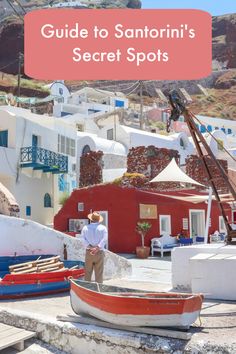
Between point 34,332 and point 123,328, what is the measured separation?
1.44 m

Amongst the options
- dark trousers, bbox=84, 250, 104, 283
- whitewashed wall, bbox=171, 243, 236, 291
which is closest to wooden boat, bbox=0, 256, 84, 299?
dark trousers, bbox=84, 250, 104, 283

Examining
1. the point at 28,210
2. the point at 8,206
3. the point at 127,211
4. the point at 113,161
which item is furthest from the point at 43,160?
the point at 8,206

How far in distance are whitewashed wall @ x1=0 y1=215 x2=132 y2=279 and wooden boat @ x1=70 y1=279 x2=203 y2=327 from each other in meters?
4.24

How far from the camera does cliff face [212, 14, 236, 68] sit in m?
108

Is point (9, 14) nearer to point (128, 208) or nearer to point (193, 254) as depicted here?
point (128, 208)

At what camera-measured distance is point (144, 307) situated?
17.5 feet

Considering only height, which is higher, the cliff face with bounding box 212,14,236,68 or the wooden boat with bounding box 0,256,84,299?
the cliff face with bounding box 212,14,236,68

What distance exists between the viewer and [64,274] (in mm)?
8672

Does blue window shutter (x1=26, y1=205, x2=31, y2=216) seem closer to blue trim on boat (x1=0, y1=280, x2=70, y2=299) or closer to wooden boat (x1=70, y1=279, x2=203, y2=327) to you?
blue trim on boat (x1=0, y1=280, x2=70, y2=299)

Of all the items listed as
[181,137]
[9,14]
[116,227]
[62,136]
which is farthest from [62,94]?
[9,14]

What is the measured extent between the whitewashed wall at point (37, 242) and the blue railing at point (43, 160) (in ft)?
44.0

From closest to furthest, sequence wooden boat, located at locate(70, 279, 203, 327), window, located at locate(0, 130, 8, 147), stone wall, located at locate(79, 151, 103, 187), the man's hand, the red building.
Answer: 1. wooden boat, located at locate(70, 279, 203, 327)
2. the man's hand
3. the red building
4. window, located at locate(0, 130, 8, 147)
5. stone wall, located at locate(79, 151, 103, 187)

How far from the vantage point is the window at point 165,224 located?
18642 mm

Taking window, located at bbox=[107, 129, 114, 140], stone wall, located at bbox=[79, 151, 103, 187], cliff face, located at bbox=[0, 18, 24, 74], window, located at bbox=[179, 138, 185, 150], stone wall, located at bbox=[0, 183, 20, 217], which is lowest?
stone wall, located at bbox=[0, 183, 20, 217]
